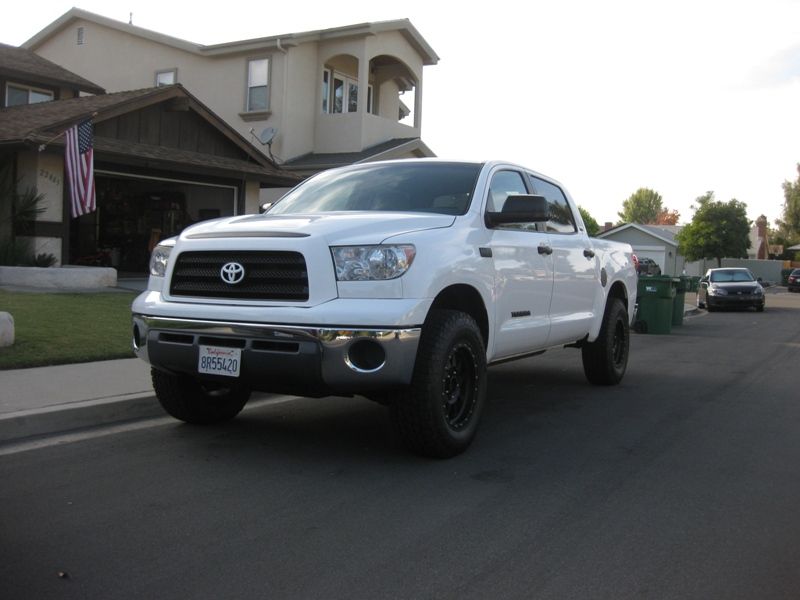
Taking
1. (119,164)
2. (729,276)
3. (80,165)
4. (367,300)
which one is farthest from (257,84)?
(367,300)

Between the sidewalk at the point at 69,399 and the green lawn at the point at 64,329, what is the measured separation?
38 centimetres

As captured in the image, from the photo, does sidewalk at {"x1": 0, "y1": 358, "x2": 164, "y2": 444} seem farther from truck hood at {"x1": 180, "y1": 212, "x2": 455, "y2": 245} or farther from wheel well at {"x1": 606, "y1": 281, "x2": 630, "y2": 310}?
wheel well at {"x1": 606, "y1": 281, "x2": 630, "y2": 310}

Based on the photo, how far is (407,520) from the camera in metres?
4.17

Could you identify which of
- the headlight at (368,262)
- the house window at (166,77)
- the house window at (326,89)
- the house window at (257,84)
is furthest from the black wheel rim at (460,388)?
the house window at (166,77)

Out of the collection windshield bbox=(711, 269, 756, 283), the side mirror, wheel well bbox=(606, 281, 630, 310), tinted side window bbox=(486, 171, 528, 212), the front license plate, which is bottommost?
the front license plate

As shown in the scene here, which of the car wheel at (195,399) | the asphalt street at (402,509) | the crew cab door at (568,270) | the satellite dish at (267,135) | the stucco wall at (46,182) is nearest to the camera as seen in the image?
the asphalt street at (402,509)

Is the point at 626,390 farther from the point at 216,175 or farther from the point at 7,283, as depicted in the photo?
the point at 216,175

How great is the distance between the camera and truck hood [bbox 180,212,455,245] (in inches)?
194

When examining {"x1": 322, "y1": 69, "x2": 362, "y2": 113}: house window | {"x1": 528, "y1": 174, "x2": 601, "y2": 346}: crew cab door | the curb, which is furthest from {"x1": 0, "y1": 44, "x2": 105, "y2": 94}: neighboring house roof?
{"x1": 528, "y1": 174, "x2": 601, "y2": 346}: crew cab door

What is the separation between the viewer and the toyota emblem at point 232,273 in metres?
5.03

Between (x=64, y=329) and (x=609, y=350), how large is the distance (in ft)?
20.5

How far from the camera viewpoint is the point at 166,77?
26.7 metres

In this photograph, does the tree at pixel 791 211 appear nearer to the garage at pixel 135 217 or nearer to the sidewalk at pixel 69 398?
the garage at pixel 135 217

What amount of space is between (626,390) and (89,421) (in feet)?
17.4
